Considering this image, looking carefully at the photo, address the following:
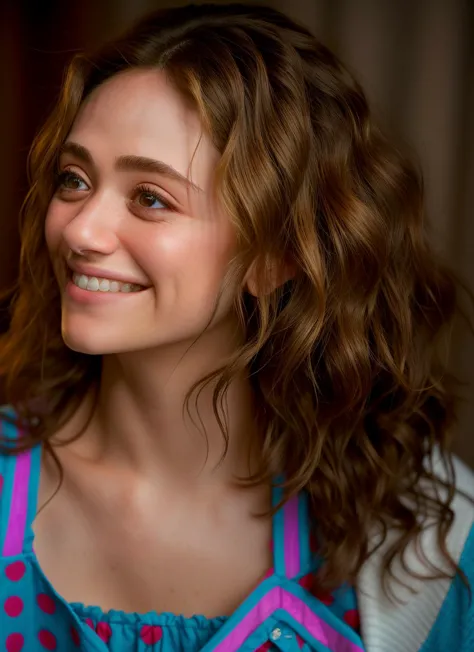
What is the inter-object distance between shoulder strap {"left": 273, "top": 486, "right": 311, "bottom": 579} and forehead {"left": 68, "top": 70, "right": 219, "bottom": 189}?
544 millimetres

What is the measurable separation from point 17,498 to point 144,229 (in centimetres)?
50

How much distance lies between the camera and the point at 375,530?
144 centimetres

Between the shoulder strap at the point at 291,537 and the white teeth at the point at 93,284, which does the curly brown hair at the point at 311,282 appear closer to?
the shoulder strap at the point at 291,537

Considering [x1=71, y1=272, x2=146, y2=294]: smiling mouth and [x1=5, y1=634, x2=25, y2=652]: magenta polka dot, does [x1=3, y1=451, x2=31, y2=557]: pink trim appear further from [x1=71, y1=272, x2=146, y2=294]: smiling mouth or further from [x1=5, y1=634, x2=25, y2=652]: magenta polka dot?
[x1=71, y1=272, x2=146, y2=294]: smiling mouth

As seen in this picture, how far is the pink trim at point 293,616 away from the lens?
1331mm

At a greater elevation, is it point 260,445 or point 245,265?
point 245,265

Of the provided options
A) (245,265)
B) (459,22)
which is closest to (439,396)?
(245,265)

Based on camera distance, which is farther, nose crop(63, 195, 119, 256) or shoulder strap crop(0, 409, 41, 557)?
shoulder strap crop(0, 409, 41, 557)

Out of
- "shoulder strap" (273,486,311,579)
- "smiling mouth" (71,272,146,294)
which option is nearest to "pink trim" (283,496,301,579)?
"shoulder strap" (273,486,311,579)

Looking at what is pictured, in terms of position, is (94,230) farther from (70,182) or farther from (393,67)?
(393,67)

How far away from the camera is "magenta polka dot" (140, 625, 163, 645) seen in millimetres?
1337

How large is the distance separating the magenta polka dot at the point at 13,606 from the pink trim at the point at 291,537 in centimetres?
42

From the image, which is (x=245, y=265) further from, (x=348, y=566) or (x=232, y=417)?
(x=348, y=566)

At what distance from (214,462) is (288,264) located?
1.13 feet
